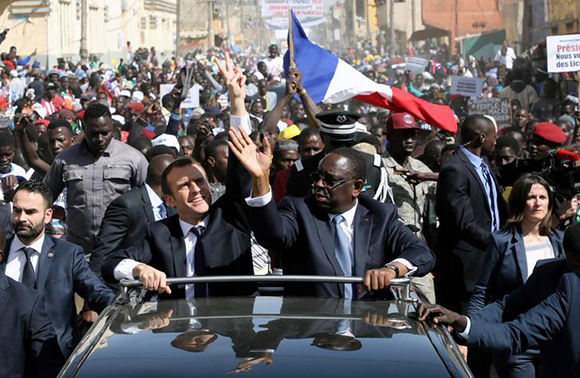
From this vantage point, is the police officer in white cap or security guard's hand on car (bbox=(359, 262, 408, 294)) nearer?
security guard's hand on car (bbox=(359, 262, 408, 294))

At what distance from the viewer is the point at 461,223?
7.48m

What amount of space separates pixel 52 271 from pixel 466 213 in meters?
3.01

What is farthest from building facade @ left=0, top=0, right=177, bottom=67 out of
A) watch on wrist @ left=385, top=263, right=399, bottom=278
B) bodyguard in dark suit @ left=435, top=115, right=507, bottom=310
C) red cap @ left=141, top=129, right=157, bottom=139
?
watch on wrist @ left=385, top=263, right=399, bottom=278

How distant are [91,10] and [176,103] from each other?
42369 millimetres

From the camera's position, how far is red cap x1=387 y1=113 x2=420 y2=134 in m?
8.42

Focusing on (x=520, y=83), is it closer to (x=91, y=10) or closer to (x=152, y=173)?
(x=152, y=173)

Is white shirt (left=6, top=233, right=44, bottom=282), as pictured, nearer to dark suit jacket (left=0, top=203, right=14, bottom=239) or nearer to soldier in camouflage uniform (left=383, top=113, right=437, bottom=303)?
dark suit jacket (left=0, top=203, right=14, bottom=239)

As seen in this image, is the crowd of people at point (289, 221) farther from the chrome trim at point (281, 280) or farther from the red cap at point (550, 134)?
the chrome trim at point (281, 280)

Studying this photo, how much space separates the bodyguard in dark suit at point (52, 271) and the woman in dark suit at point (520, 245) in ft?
6.65

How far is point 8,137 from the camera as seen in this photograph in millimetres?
9086

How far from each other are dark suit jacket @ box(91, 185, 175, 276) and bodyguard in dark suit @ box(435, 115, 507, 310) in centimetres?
203

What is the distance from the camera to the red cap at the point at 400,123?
8422 mm

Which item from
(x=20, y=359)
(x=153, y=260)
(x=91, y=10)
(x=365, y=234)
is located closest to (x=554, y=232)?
(x=365, y=234)

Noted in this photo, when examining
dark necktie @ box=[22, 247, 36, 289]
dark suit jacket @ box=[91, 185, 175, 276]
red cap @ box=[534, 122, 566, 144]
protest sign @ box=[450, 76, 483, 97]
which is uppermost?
protest sign @ box=[450, 76, 483, 97]
